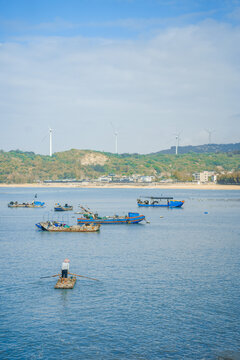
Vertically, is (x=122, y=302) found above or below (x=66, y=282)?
below

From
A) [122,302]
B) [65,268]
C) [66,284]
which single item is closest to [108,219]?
[65,268]

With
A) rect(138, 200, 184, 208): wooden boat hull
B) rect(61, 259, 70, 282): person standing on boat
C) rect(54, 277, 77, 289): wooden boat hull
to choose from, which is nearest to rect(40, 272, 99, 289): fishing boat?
rect(54, 277, 77, 289): wooden boat hull

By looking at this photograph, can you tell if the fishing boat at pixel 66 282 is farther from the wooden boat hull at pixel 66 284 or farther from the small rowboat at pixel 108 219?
the small rowboat at pixel 108 219

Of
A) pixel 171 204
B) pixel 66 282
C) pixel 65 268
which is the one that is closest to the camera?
pixel 66 282

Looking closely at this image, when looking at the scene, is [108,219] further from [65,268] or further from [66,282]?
[66,282]

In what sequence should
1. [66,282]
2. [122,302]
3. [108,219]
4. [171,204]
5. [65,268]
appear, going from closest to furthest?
[122,302]
[66,282]
[65,268]
[108,219]
[171,204]

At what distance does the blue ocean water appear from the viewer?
2905 centimetres

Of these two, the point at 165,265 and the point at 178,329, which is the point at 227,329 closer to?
the point at 178,329

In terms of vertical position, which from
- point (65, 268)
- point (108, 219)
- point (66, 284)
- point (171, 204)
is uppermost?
point (171, 204)

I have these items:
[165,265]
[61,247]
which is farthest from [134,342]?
[61,247]

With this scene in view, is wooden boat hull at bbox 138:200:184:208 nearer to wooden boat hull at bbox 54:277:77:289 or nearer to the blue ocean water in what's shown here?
the blue ocean water

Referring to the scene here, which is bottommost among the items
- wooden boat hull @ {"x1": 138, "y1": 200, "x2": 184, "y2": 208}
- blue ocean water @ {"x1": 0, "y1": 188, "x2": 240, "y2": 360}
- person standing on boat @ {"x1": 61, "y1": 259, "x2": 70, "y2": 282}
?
blue ocean water @ {"x1": 0, "y1": 188, "x2": 240, "y2": 360}

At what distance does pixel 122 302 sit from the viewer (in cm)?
3719

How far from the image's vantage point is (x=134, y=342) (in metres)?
29.7
